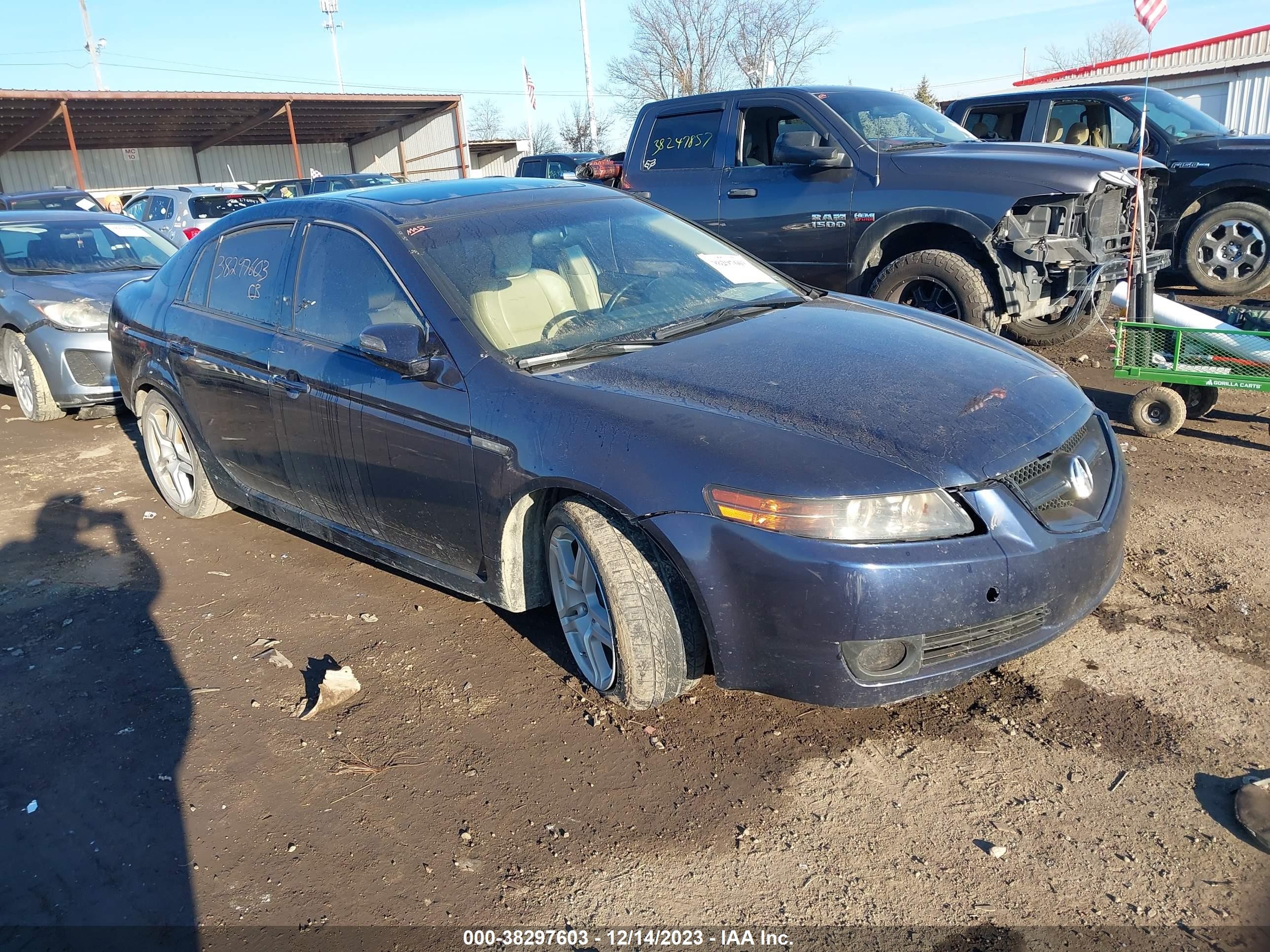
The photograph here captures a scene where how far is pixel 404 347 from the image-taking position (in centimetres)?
335

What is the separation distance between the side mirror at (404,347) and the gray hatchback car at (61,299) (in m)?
4.32

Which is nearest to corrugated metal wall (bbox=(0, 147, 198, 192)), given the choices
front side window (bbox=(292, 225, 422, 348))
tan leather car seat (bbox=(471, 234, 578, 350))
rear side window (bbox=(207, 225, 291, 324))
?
rear side window (bbox=(207, 225, 291, 324))

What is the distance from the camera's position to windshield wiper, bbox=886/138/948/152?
6.77m

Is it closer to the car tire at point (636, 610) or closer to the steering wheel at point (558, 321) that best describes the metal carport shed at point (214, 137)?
the steering wheel at point (558, 321)

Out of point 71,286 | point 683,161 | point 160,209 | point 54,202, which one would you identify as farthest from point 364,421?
point 160,209

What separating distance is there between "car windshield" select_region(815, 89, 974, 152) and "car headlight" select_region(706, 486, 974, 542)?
4848 millimetres

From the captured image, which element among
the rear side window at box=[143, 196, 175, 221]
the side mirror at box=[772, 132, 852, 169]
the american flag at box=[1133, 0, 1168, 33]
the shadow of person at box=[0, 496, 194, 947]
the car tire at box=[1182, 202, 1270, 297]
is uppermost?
the american flag at box=[1133, 0, 1168, 33]

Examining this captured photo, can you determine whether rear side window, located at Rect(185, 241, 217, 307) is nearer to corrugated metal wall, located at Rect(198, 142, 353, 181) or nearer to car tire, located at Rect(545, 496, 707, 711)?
car tire, located at Rect(545, 496, 707, 711)

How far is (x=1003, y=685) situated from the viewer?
3160 millimetres

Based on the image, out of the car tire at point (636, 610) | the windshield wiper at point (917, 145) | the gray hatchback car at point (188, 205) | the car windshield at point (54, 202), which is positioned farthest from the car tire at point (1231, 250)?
the car windshield at point (54, 202)

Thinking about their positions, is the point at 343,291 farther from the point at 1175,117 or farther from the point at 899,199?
the point at 1175,117

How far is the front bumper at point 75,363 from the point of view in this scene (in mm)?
7242

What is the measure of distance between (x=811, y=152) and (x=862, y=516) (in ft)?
16.1

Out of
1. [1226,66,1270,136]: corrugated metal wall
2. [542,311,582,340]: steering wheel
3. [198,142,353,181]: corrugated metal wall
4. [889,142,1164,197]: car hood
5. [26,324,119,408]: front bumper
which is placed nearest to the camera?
[542,311,582,340]: steering wheel
